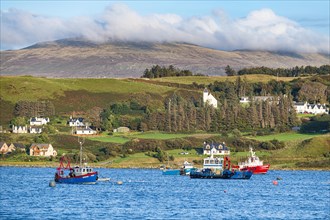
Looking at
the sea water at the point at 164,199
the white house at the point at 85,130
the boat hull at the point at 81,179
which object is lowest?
the sea water at the point at 164,199

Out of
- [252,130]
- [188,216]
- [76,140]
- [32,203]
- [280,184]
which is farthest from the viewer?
[252,130]

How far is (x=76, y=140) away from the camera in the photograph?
17700cm

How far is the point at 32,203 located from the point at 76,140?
9978 cm

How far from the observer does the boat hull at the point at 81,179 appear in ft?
359

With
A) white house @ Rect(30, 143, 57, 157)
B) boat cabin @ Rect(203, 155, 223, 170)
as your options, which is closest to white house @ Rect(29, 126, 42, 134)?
white house @ Rect(30, 143, 57, 157)

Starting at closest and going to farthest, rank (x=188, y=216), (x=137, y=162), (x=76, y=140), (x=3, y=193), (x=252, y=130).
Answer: (x=188, y=216) < (x=3, y=193) < (x=137, y=162) < (x=76, y=140) < (x=252, y=130)

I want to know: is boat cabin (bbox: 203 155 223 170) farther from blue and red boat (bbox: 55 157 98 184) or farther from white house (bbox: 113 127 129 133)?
white house (bbox: 113 127 129 133)

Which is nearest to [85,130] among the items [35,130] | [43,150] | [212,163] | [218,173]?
[35,130]

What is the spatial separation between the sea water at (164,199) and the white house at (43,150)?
47.3 meters

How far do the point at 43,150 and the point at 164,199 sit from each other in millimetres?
87050

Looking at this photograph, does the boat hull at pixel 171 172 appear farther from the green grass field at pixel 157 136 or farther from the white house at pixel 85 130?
the white house at pixel 85 130

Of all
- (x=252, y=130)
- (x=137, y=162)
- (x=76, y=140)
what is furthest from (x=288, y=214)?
(x=252, y=130)

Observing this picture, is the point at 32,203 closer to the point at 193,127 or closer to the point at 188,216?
the point at 188,216

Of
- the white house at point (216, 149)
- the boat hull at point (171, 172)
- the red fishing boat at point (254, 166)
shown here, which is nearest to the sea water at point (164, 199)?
the boat hull at point (171, 172)
